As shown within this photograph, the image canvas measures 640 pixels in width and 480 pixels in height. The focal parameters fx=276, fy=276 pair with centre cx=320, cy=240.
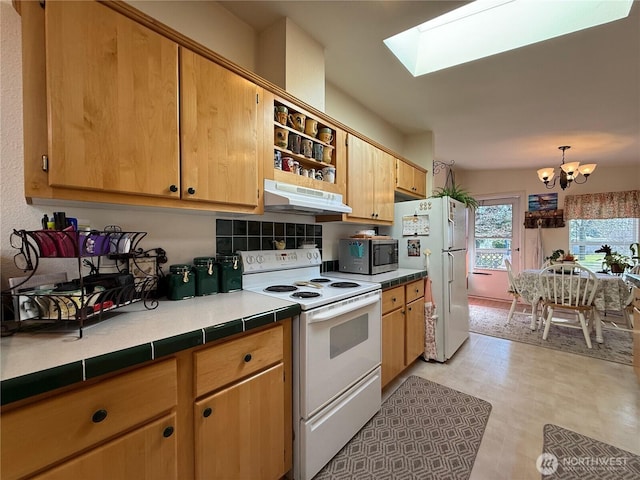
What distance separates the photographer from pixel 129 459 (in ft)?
2.63

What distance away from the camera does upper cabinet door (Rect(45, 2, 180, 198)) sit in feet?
2.96

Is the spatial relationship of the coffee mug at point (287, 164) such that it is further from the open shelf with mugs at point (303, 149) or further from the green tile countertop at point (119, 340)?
the green tile countertop at point (119, 340)

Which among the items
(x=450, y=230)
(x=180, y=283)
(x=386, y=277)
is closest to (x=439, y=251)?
(x=450, y=230)

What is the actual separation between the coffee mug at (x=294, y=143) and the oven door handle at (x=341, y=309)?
1016 millimetres

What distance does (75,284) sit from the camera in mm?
1019

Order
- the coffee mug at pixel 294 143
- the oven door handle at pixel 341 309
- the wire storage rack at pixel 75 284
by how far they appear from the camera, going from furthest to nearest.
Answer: the coffee mug at pixel 294 143
the oven door handle at pixel 341 309
the wire storage rack at pixel 75 284

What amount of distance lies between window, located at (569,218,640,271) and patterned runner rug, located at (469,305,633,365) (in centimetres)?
169

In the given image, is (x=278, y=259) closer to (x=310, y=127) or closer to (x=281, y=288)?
(x=281, y=288)

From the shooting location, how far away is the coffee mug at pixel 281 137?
5.40ft

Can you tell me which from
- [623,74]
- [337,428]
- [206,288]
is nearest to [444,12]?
[623,74]

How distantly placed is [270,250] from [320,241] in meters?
0.59

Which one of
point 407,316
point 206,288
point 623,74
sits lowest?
point 407,316

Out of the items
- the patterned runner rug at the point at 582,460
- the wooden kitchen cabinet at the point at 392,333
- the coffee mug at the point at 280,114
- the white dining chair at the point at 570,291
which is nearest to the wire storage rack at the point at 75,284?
the coffee mug at the point at 280,114

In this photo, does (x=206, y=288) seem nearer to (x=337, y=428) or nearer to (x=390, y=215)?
(x=337, y=428)
